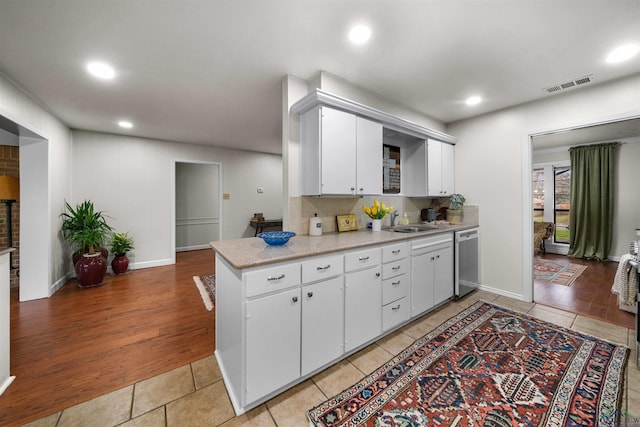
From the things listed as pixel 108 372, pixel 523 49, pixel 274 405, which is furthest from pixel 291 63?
pixel 108 372

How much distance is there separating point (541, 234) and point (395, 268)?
541cm

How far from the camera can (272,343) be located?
1.50 meters

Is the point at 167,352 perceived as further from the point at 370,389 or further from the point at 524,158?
the point at 524,158

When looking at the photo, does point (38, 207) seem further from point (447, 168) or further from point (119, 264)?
point (447, 168)

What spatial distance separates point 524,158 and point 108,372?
4683mm

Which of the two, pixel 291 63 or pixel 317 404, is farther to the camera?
pixel 291 63

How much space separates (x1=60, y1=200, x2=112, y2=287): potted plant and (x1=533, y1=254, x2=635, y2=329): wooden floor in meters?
5.98

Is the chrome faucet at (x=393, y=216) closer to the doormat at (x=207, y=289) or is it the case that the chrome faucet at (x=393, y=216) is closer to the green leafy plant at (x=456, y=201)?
the green leafy plant at (x=456, y=201)

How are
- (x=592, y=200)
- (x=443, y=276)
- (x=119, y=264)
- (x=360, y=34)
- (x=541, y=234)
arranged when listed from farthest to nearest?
(x=541, y=234)
(x=592, y=200)
(x=119, y=264)
(x=443, y=276)
(x=360, y=34)

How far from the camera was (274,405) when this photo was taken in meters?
1.52

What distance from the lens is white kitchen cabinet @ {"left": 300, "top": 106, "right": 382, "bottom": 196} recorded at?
7.25 feet

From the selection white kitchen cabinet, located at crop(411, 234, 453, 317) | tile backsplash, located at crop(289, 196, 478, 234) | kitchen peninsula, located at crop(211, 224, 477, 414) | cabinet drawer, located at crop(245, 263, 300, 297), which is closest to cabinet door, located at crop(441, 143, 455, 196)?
tile backsplash, located at crop(289, 196, 478, 234)

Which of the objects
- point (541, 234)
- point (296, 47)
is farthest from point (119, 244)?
point (541, 234)

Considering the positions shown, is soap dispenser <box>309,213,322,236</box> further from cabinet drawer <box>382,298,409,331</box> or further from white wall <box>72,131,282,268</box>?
white wall <box>72,131,282,268</box>
